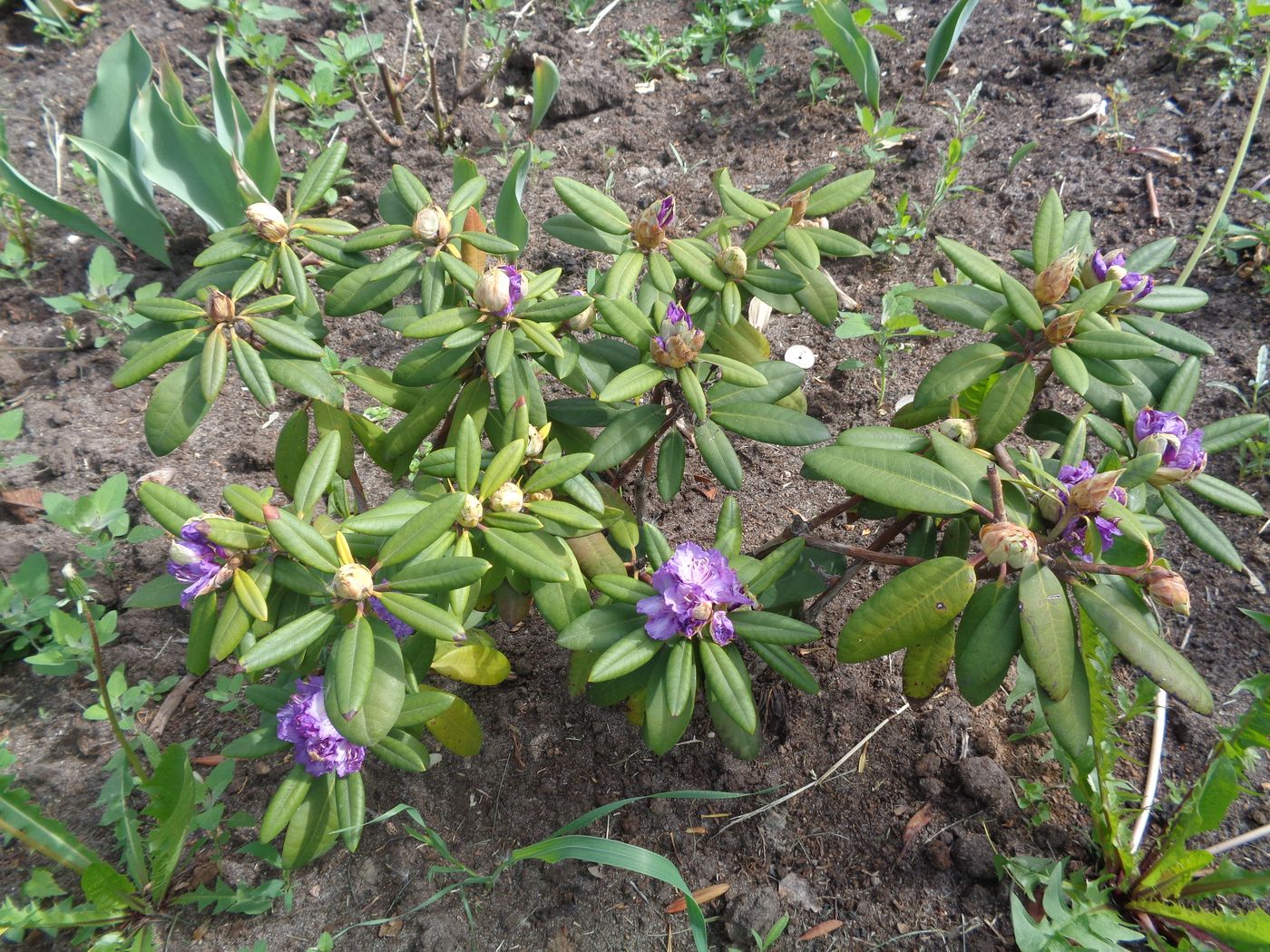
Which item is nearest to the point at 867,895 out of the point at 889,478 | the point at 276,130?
the point at 889,478

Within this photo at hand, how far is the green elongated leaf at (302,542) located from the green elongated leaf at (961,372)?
103cm

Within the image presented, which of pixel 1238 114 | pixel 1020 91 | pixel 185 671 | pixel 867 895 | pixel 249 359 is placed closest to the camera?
pixel 249 359

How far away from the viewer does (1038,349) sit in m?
1.36

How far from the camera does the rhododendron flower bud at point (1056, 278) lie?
4.22ft

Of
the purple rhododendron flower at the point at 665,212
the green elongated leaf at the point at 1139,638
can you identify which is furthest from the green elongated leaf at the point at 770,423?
the green elongated leaf at the point at 1139,638

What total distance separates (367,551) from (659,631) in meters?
0.50

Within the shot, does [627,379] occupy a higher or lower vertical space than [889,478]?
higher

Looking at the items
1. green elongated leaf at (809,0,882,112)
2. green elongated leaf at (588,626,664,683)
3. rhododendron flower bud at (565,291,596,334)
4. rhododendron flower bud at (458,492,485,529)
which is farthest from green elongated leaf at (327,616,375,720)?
green elongated leaf at (809,0,882,112)

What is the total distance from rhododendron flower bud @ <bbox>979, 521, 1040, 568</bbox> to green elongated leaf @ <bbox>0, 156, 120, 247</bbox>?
258 cm

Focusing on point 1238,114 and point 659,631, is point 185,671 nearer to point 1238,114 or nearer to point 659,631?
point 659,631

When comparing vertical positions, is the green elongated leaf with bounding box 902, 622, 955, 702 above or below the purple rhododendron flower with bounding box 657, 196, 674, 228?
below

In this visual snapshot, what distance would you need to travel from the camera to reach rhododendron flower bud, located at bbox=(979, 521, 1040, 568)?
3.65ft

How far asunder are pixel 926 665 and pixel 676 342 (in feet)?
2.41

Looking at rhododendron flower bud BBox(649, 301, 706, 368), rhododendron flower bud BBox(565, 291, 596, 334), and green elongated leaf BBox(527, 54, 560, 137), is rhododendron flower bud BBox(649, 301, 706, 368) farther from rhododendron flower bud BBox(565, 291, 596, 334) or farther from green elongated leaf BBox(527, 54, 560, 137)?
green elongated leaf BBox(527, 54, 560, 137)
